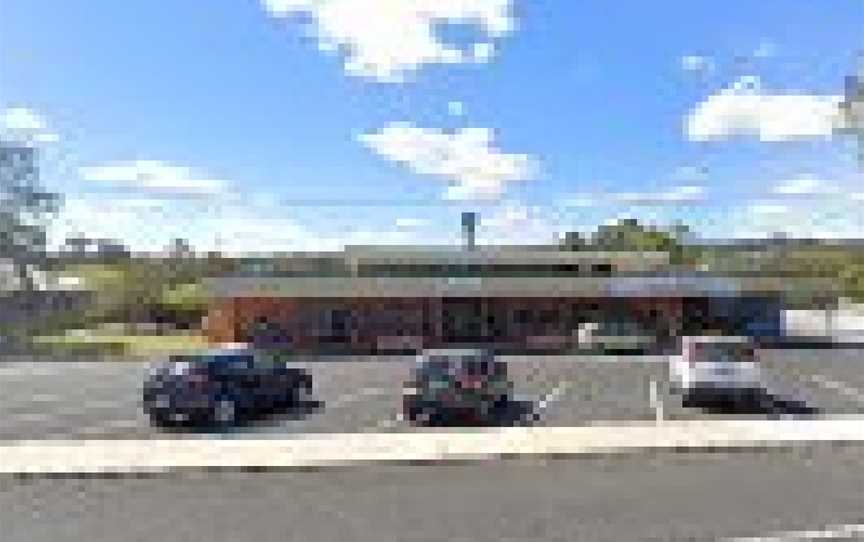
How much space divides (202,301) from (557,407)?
26.5 feet

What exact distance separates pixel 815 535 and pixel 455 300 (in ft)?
46.0

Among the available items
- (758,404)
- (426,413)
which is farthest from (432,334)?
(758,404)

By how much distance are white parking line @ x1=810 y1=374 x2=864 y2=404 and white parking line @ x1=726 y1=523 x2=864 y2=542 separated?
10341 millimetres

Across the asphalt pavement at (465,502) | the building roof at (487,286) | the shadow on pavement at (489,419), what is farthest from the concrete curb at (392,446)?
the building roof at (487,286)

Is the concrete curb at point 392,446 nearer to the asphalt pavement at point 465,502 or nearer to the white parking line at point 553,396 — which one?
the asphalt pavement at point 465,502

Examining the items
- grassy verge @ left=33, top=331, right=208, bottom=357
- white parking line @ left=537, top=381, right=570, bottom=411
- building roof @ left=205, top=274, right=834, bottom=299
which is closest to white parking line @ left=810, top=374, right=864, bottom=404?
building roof @ left=205, top=274, right=834, bottom=299

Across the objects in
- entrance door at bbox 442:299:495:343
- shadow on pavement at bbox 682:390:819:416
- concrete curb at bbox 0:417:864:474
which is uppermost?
entrance door at bbox 442:299:495:343

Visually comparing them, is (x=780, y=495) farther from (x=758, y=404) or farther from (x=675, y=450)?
(x=758, y=404)

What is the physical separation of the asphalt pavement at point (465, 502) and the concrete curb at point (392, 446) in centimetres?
36

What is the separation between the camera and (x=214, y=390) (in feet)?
51.3

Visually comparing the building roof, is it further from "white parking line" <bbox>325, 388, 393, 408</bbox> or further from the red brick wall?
"white parking line" <bbox>325, 388, 393, 408</bbox>

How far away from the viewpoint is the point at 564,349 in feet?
69.2

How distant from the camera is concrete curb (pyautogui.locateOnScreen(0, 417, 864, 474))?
11.7m

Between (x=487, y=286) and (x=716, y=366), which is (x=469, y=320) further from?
(x=716, y=366)
